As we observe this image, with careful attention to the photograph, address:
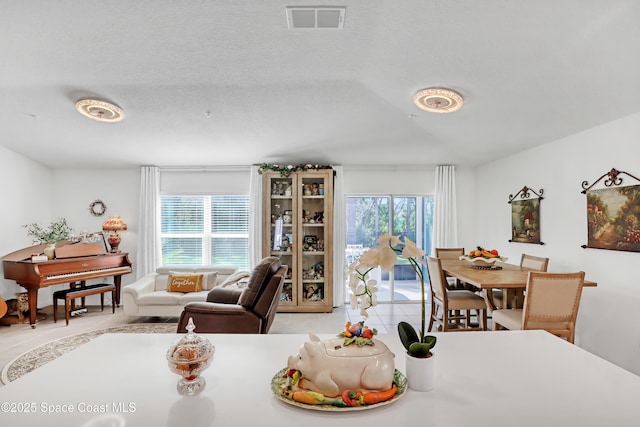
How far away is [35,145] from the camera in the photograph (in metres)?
4.95

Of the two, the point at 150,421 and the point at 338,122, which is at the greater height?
the point at 338,122

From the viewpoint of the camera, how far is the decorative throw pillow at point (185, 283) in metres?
4.73

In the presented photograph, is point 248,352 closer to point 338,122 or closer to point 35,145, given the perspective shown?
point 338,122

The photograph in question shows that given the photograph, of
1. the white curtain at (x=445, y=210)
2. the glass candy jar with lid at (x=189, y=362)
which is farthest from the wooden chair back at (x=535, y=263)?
the glass candy jar with lid at (x=189, y=362)

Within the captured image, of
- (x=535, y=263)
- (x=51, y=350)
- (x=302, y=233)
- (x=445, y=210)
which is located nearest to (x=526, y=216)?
(x=535, y=263)

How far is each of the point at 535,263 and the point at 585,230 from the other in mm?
568

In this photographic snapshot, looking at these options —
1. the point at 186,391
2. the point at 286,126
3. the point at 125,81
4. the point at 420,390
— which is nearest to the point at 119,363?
the point at 186,391

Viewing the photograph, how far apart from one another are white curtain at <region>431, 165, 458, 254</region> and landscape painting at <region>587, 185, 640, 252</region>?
233 centimetres

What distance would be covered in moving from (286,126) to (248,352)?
3.46 meters

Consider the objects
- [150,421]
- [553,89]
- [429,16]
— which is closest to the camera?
[150,421]

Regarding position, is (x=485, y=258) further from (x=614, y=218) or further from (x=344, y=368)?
(x=344, y=368)

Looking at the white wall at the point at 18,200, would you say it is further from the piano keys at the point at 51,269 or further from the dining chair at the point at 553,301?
the dining chair at the point at 553,301

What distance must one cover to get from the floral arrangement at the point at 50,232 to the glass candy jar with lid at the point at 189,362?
5142 mm

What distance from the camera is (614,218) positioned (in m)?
3.14
